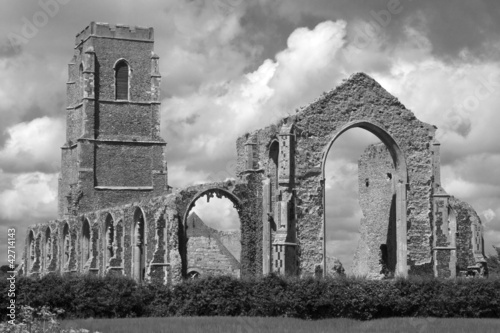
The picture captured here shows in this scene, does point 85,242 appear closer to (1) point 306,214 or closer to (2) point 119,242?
(2) point 119,242

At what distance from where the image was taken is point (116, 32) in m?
51.4

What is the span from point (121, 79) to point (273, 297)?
32.1 meters

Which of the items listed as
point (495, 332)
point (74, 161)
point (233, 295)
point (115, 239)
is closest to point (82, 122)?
point (74, 161)

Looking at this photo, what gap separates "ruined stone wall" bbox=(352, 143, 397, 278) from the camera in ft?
97.8

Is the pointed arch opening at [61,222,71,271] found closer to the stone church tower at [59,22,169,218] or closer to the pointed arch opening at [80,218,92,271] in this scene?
the stone church tower at [59,22,169,218]

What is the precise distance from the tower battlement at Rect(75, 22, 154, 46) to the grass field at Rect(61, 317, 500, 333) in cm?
3324

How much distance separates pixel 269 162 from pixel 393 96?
4614 millimetres

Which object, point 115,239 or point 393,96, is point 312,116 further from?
point 115,239

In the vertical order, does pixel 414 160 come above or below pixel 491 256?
above

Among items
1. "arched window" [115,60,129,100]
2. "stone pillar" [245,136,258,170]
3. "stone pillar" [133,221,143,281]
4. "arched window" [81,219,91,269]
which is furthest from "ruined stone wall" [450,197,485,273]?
"arched window" [115,60,129,100]

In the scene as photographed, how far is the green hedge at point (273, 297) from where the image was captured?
21.0m

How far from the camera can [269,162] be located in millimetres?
28719

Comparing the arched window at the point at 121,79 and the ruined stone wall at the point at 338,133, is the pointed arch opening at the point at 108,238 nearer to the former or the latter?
the arched window at the point at 121,79

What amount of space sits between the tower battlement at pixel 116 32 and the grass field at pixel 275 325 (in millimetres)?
33235
